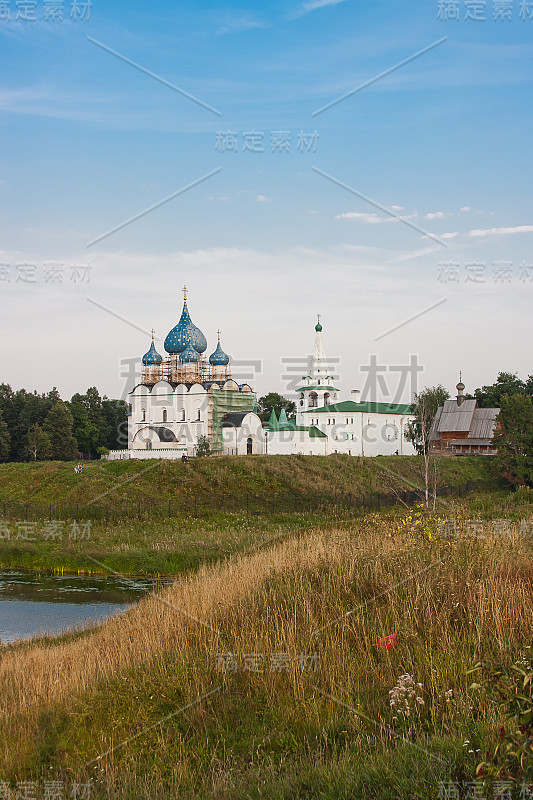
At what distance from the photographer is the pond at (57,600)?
15648 mm

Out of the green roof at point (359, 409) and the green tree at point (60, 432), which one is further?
the green roof at point (359, 409)

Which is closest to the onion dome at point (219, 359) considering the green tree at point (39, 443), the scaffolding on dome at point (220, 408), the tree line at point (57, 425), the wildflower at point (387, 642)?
the scaffolding on dome at point (220, 408)

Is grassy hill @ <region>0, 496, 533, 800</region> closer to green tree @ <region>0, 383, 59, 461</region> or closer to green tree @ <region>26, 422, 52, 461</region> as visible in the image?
green tree @ <region>26, 422, 52, 461</region>

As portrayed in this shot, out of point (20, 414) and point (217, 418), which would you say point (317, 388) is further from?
point (20, 414)

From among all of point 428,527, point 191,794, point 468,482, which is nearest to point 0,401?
point 468,482

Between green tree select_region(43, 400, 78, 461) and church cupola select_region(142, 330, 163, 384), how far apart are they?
7.26 m

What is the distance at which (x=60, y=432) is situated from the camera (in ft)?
198

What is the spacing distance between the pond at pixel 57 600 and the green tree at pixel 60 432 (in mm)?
38077

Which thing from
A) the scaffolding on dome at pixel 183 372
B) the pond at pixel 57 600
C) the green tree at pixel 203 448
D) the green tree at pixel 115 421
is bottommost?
the pond at pixel 57 600

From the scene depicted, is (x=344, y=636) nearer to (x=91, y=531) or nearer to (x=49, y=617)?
(x=49, y=617)

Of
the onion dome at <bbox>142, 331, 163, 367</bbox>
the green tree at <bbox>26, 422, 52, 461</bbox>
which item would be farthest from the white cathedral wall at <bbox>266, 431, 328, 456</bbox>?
the green tree at <bbox>26, 422, 52, 461</bbox>

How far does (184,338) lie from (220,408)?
7.43m

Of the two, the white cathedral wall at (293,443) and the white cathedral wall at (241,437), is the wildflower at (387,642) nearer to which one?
the white cathedral wall at (241,437)

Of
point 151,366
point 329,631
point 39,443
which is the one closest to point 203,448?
point 151,366
